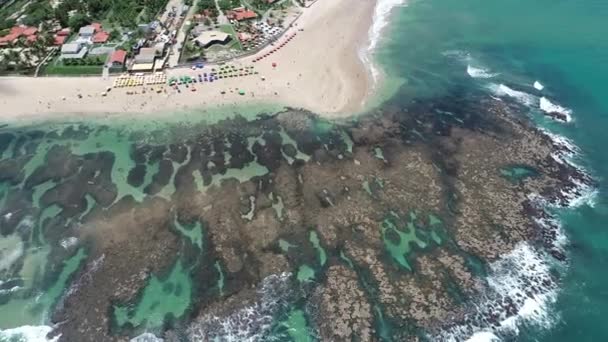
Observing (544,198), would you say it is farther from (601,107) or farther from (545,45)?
(545,45)

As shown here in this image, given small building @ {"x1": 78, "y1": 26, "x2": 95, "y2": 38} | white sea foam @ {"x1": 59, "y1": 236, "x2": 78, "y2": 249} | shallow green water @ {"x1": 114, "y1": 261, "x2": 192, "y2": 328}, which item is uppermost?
small building @ {"x1": 78, "y1": 26, "x2": 95, "y2": 38}

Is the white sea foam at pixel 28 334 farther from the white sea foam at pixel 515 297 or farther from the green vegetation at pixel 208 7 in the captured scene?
the green vegetation at pixel 208 7

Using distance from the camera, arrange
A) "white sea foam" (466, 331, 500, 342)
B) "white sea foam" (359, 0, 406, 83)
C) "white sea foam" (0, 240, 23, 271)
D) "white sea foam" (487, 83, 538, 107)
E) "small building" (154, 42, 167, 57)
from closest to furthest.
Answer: "white sea foam" (466, 331, 500, 342)
"white sea foam" (0, 240, 23, 271)
"white sea foam" (487, 83, 538, 107)
"small building" (154, 42, 167, 57)
"white sea foam" (359, 0, 406, 83)

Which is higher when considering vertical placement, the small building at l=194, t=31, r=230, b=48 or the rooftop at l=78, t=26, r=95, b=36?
the rooftop at l=78, t=26, r=95, b=36

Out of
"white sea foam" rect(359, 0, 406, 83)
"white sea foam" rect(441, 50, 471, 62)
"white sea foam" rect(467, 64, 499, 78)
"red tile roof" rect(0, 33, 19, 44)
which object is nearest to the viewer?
"white sea foam" rect(467, 64, 499, 78)

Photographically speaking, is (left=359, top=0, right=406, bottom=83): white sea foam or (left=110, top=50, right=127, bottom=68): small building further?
(left=359, top=0, right=406, bottom=83): white sea foam

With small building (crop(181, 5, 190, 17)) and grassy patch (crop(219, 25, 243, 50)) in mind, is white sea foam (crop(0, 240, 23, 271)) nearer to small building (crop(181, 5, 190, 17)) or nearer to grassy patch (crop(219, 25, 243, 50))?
grassy patch (crop(219, 25, 243, 50))

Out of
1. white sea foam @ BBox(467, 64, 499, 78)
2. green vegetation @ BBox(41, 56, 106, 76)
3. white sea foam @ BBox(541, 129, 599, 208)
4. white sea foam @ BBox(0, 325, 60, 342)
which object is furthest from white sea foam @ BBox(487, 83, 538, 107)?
white sea foam @ BBox(0, 325, 60, 342)
